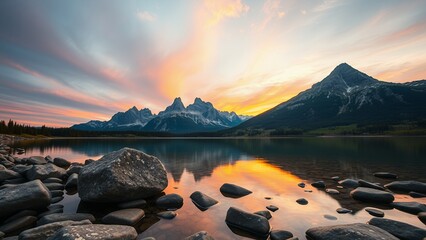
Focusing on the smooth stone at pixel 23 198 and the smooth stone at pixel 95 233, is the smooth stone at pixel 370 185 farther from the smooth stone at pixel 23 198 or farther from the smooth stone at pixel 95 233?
the smooth stone at pixel 23 198

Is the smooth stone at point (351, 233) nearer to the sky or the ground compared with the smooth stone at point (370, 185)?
nearer to the sky

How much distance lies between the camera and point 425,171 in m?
24.7

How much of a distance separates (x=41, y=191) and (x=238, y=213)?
10.8 meters

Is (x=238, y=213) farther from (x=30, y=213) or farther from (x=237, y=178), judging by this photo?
(x=237, y=178)

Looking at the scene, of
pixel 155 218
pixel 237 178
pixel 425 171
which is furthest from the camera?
pixel 425 171

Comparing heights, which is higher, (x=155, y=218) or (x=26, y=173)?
(x=26, y=173)

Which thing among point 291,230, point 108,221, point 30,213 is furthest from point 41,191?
point 291,230

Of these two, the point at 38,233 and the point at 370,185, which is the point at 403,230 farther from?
the point at 38,233

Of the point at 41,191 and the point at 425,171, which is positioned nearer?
the point at 41,191

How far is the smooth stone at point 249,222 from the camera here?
959 cm

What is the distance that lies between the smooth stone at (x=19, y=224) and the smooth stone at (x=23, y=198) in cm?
92

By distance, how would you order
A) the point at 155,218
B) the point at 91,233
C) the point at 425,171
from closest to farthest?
the point at 91,233 < the point at 155,218 < the point at 425,171

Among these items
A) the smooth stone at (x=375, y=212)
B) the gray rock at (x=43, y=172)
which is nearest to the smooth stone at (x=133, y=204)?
the gray rock at (x=43, y=172)

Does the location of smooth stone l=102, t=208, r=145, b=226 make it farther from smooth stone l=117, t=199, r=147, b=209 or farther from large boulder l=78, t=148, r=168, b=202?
large boulder l=78, t=148, r=168, b=202
